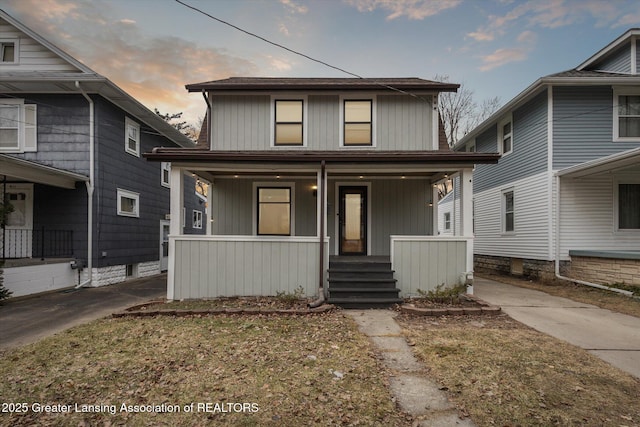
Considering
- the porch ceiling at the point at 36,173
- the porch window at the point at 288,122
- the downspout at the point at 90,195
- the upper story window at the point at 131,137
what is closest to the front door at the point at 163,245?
the upper story window at the point at 131,137

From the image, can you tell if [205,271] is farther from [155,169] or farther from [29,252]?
[155,169]

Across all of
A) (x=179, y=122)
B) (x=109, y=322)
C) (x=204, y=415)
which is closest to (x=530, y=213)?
(x=204, y=415)

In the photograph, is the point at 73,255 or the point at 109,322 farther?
the point at 73,255

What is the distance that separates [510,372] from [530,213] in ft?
27.6

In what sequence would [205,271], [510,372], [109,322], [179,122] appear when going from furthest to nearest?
[179,122]
[205,271]
[109,322]
[510,372]

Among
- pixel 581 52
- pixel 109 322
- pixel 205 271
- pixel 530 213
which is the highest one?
pixel 581 52

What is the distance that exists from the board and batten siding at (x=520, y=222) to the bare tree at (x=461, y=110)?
1188cm

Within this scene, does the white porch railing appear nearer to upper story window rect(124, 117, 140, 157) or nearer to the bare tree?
upper story window rect(124, 117, 140, 157)

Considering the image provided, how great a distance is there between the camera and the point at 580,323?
204 inches

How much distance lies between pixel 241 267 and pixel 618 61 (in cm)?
1361

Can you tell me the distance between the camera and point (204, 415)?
8.50 feet

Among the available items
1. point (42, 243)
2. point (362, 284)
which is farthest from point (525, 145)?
point (42, 243)

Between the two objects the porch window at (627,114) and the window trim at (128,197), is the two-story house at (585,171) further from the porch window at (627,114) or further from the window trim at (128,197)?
the window trim at (128,197)

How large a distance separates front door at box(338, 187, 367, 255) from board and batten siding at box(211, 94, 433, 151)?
1.43 metres
